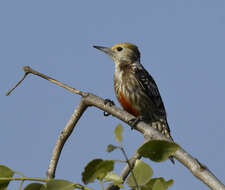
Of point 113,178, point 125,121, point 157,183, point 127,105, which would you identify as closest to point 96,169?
point 113,178

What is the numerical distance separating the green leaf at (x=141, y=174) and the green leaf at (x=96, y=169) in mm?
116

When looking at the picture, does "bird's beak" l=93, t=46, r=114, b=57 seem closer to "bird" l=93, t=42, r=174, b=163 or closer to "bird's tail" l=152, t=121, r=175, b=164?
"bird" l=93, t=42, r=174, b=163

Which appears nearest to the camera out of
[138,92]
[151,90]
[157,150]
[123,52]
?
[157,150]

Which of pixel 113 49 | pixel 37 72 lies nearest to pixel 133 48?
pixel 113 49

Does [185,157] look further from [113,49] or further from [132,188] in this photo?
[113,49]

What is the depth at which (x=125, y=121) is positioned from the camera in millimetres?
3346

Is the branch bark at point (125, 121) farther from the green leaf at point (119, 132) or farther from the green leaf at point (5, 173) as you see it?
the green leaf at point (5, 173)

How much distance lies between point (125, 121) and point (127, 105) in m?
4.83

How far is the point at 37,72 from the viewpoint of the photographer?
3.22 meters

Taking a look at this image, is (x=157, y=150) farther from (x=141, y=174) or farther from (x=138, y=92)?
(x=138, y=92)

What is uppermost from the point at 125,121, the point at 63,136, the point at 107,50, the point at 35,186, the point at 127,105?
the point at 107,50

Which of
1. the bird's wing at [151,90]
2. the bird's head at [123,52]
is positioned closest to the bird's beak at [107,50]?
the bird's head at [123,52]

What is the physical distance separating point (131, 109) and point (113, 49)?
1.82 metres

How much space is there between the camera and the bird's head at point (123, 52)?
9.09 m
